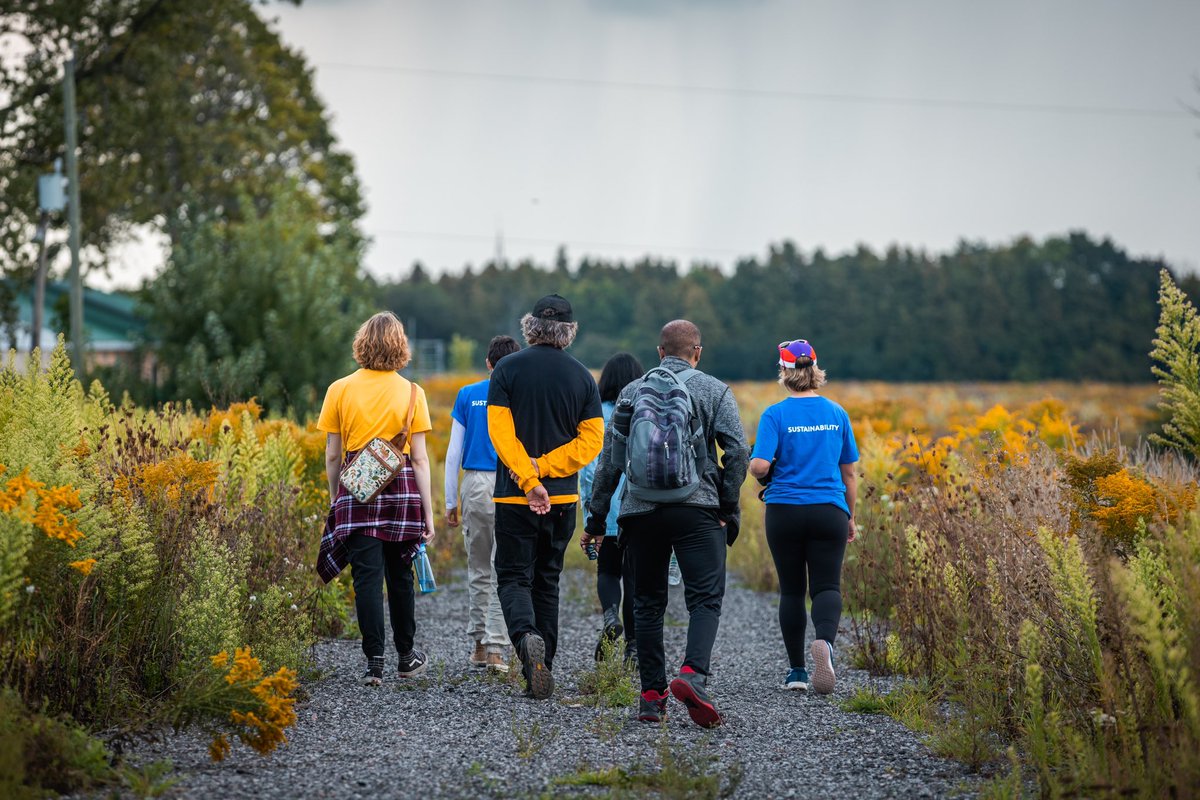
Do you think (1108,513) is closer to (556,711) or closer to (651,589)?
(651,589)

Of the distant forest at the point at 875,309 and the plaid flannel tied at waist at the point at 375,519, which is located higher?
the distant forest at the point at 875,309

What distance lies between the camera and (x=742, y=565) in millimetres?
13312

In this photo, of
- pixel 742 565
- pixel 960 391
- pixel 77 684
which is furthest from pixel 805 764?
pixel 960 391

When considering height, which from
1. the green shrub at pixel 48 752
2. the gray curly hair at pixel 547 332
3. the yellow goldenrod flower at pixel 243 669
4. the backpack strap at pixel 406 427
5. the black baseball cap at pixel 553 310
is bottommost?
the green shrub at pixel 48 752

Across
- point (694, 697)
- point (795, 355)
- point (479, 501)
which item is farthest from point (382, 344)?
point (694, 697)

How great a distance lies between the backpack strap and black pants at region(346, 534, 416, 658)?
1.74 feet

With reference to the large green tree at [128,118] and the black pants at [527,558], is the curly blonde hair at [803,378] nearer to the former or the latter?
the black pants at [527,558]

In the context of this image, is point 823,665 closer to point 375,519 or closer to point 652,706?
point 652,706

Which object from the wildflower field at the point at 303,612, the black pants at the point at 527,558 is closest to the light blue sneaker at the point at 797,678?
the wildflower field at the point at 303,612

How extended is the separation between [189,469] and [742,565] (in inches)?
326

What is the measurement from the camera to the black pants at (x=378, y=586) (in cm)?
673

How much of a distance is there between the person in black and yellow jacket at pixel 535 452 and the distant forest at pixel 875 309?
5798cm

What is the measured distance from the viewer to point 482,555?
7.62 metres

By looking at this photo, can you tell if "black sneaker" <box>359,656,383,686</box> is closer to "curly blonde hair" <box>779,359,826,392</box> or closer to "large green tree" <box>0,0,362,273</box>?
"curly blonde hair" <box>779,359,826,392</box>
